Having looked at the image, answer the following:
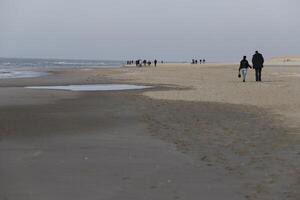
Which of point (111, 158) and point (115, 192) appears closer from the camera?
point (115, 192)

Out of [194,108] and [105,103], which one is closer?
[194,108]

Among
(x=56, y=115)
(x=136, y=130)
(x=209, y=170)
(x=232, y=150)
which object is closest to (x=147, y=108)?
→ (x=56, y=115)

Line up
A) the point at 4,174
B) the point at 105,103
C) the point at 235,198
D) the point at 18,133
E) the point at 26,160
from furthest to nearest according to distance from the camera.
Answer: the point at 105,103, the point at 18,133, the point at 26,160, the point at 4,174, the point at 235,198

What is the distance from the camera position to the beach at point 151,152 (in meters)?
6.20

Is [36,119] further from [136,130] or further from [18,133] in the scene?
[136,130]

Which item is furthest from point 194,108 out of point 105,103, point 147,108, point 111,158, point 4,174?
point 4,174

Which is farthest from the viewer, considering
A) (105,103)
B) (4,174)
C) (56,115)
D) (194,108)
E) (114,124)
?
(105,103)

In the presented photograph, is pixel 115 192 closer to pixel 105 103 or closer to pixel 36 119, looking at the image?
pixel 36 119

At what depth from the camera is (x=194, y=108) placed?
1534 cm

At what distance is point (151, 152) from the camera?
8.62m

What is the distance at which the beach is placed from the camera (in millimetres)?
6203

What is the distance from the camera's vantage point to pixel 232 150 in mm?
8680

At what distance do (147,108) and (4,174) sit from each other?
8.79 m

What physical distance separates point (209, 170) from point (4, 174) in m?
2.90
